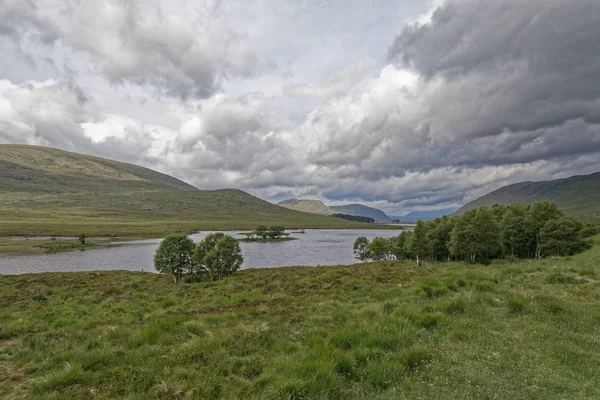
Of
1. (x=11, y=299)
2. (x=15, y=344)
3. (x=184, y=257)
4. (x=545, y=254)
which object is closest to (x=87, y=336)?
(x=15, y=344)

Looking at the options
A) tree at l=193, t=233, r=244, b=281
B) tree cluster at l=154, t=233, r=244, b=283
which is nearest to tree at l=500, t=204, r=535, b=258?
tree at l=193, t=233, r=244, b=281

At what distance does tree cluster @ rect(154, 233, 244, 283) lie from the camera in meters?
50.5

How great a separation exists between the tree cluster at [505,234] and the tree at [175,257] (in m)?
41.9

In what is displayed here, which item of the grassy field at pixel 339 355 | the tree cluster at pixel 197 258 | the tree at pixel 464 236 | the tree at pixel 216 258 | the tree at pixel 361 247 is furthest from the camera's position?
the tree at pixel 361 247

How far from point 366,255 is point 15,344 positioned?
3690 inches

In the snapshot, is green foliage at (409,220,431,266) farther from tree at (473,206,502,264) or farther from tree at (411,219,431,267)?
tree at (473,206,502,264)

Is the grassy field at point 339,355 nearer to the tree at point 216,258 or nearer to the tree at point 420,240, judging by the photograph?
the tree at point 216,258

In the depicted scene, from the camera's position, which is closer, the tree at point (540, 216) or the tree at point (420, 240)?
the tree at point (540, 216)

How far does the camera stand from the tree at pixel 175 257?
50.2 m

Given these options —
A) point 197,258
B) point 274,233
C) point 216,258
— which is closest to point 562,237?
point 216,258

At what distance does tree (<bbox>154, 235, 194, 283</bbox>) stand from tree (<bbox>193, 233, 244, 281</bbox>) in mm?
1331

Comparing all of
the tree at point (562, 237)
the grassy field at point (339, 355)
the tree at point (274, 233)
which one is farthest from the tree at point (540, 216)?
the tree at point (274, 233)

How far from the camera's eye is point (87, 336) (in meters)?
10.9

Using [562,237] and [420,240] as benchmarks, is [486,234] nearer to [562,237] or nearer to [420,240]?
[562,237]
